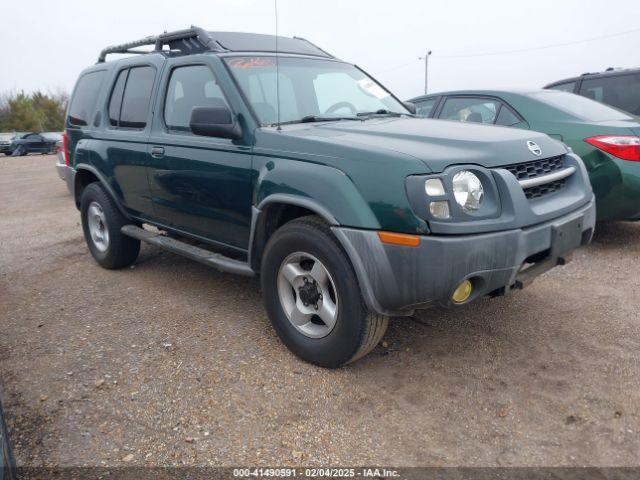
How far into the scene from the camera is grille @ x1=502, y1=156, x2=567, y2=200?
9.26ft

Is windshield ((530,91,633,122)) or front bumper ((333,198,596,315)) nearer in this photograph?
front bumper ((333,198,596,315))

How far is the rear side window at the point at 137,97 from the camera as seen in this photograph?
167 inches

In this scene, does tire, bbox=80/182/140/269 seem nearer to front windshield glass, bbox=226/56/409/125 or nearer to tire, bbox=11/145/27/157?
front windshield glass, bbox=226/56/409/125

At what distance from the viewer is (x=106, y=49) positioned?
5.26 meters

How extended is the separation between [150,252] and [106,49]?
7.02 feet

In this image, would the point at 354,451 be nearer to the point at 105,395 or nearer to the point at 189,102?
the point at 105,395

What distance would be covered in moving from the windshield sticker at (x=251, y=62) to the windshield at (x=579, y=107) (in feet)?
9.89

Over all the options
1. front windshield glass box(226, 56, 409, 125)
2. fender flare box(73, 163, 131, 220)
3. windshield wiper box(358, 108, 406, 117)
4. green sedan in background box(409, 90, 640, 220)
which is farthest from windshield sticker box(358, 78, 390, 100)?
fender flare box(73, 163, 131, 220)

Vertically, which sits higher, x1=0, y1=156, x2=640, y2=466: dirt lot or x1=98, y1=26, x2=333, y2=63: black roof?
x1=98, y1=26, x2=333, y2=63: black roof

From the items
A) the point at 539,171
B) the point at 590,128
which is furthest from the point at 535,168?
the point at 590,128

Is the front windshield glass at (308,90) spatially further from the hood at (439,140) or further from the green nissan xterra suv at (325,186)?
the hood at (439,140)

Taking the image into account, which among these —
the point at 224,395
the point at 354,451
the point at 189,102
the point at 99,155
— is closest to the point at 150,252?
the point at 99,155

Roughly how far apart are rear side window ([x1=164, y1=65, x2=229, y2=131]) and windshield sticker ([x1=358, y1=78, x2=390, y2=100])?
1.22m

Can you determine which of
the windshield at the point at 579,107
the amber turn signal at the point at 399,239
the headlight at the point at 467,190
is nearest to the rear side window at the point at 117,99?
the amber turn signal at the point at 399,239
